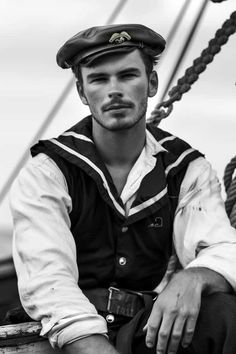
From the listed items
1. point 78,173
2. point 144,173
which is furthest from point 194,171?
point 78,173

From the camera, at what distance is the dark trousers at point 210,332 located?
90.3 inches

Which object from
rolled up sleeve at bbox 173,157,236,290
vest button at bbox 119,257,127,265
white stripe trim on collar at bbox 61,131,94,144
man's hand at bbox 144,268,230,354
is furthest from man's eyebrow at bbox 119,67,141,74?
man's hand at bbox 144,268,230,354

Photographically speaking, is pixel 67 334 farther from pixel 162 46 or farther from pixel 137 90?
pixel 162 46

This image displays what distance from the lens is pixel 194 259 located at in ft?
8.71

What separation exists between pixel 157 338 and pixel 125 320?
27 cm

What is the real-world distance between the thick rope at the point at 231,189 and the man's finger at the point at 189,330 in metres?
0.69

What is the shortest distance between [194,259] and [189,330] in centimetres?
36

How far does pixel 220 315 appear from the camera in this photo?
7.60 feet

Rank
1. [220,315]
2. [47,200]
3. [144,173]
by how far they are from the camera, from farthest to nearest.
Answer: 1. [144,173]
2. [47,200]
3. [220,315]

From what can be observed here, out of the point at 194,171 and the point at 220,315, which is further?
the point at 194,171

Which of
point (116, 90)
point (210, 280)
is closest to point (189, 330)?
point (210, 280)

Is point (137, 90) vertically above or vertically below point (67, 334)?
above

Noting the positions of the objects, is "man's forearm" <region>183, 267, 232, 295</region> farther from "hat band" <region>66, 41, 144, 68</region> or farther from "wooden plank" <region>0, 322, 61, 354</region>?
"hat band" <region>66, 41, 144, 68</region>

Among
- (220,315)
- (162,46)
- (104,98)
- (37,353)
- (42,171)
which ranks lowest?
(37,353)
